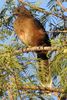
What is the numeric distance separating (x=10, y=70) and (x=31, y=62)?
229mm

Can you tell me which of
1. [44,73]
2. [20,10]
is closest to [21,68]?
[44,73]

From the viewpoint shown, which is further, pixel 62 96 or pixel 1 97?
pixel 1 97

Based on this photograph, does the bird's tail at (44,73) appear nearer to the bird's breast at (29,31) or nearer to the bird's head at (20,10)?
the bird's head at (20,10)

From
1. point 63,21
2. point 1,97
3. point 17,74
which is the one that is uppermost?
point 63,21

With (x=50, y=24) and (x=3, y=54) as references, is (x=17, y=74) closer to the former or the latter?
(x=3, y=54)

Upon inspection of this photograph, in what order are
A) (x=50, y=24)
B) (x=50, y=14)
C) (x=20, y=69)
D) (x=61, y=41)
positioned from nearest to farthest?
1. (x=61, y=41)
2. (x=20, y=69)
3. (x=50, y=14)
4. (x=50, y=24)

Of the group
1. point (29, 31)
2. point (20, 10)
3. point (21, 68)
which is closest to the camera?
point (21, 68)

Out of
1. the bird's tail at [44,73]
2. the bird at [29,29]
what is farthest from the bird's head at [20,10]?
the bird's tail at [44,73]

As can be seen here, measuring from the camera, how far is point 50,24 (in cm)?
442

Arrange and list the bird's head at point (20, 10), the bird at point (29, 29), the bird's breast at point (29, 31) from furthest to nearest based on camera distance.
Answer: the bird's breast at point (29, 31), the bird at point (29, 29), the bird's head at point (20, 10)

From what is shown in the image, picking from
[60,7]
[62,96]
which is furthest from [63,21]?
[62,96]

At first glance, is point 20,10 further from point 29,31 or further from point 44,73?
point 44,73

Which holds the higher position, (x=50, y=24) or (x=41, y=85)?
(x=50, y=24)

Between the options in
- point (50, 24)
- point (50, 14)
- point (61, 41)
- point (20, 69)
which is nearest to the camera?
point (61, 41)
